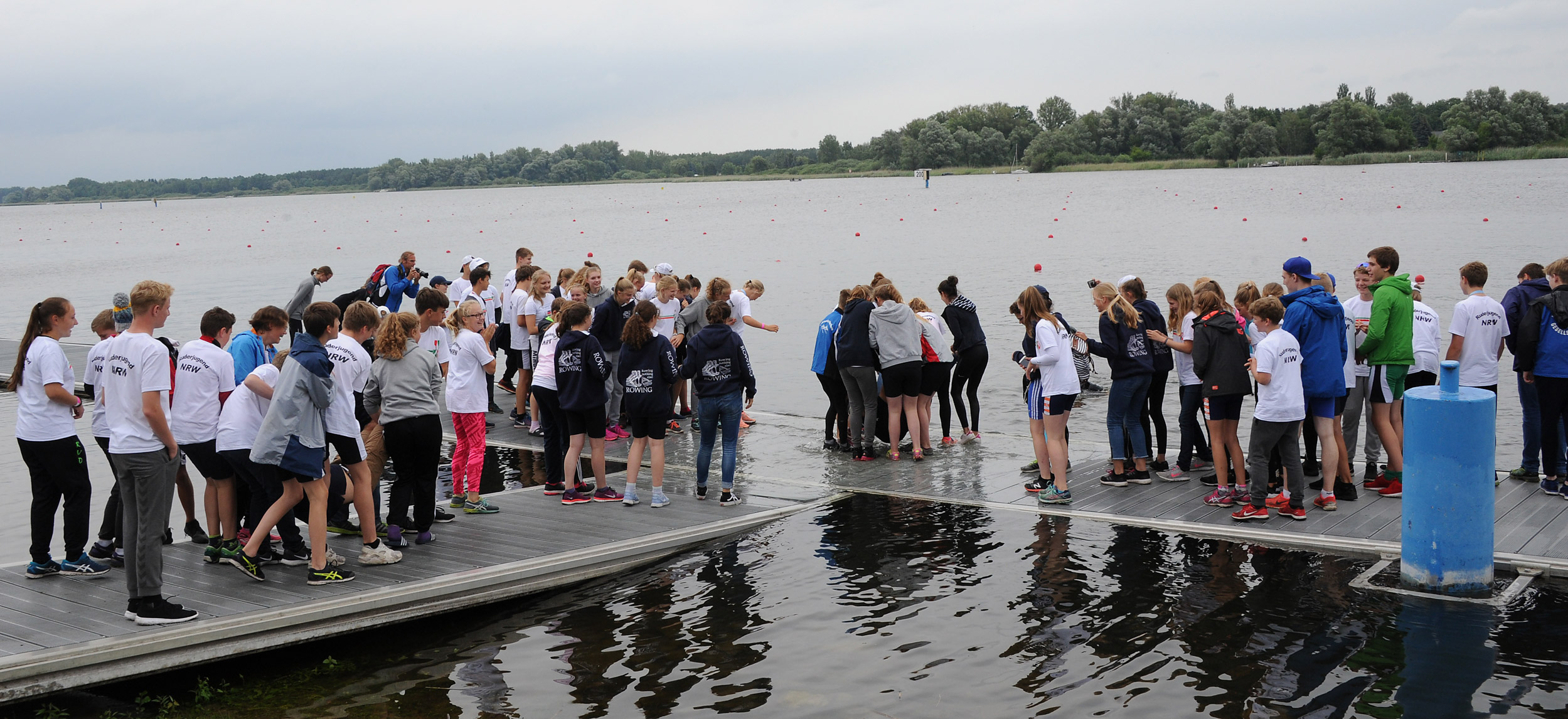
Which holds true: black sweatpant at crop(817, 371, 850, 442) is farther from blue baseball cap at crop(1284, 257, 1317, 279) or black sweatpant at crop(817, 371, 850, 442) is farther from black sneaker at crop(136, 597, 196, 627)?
black sneaker at crop(136, 597, 196, 627)

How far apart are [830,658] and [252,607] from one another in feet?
11.2

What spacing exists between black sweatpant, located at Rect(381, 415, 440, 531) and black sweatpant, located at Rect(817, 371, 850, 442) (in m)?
4.48

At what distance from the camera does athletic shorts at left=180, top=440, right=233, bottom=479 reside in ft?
22.9

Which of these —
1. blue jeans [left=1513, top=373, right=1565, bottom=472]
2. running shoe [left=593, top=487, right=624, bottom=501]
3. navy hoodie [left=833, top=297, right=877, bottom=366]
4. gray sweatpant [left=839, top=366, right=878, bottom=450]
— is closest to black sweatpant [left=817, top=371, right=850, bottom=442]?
gray sweatpant [left=839, top=366, right=878, bottom=450]

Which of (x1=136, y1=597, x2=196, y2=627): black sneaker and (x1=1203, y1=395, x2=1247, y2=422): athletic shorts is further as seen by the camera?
(x1=1203, y1=395, x2=1247, y2=422): athletic shorts

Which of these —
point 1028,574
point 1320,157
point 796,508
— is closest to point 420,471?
point 796,508

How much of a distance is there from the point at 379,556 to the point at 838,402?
5305 millimetres

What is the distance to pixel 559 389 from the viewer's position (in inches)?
350

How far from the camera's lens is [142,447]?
600 centimetres

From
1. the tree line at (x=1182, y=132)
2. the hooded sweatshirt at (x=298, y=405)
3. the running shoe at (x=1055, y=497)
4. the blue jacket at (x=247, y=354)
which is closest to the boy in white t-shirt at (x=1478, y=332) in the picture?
the running shoe at (x=1055, y=497)

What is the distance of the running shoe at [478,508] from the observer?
28.7 ft

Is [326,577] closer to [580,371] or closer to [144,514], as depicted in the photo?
[144,514]

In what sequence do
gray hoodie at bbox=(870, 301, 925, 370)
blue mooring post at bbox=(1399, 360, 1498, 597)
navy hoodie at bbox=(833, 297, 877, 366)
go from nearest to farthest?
blue mooring post at bbox=(1399, 360, 1498, 597)
gray hoodie at bbox=(870, 301, 925, 370)
navy hoodie at bbox=(833, 297, 877, 366)

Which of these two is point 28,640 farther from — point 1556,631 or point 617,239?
point 617,239
